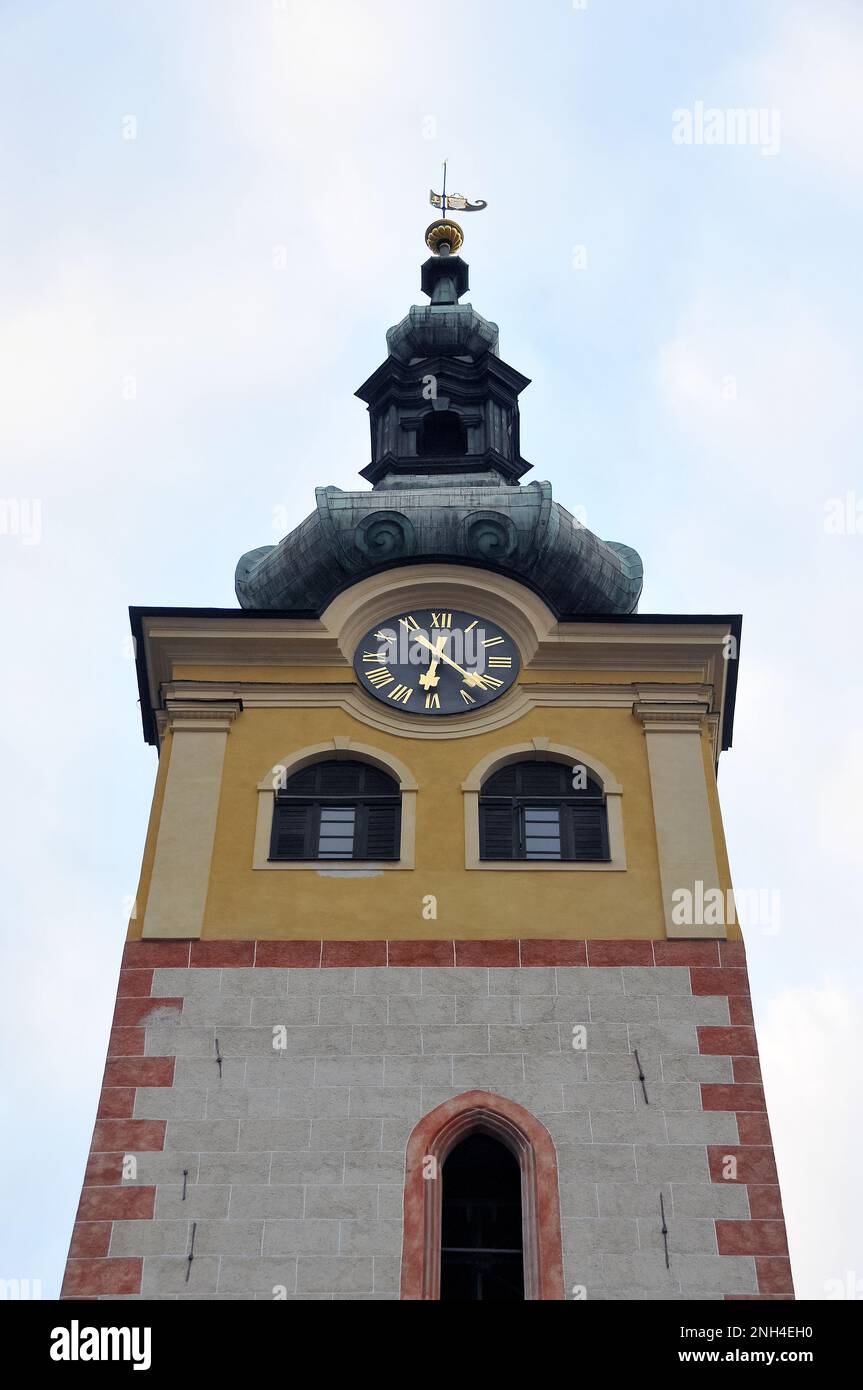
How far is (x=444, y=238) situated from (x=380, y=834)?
15407 mm

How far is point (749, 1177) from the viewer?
1870 cm

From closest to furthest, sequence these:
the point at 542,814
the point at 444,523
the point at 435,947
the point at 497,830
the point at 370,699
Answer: the point at 435,947 < the point at 497,830 < the point at 542,814 < the point at 370,699 < the point at 444,523

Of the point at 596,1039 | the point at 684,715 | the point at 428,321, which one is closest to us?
the point at 596,1039

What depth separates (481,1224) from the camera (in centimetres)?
1920

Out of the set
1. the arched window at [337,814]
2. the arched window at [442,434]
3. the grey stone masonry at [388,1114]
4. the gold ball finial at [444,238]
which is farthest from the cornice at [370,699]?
the gold ball finial at [444,238]

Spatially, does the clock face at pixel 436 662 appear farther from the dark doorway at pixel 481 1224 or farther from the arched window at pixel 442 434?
the arched window at pixel 442 434

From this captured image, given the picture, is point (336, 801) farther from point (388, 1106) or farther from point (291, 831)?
point (388, 1106)

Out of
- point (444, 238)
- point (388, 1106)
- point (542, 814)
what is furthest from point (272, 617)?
point (444, 238)

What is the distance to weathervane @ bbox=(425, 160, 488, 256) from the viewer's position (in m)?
35.1

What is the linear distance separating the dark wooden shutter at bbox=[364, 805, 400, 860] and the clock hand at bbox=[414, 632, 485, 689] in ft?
6.71

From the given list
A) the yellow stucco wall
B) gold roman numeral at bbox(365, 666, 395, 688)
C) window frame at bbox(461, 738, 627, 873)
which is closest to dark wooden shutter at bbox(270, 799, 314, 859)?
the yellow stucco wall
